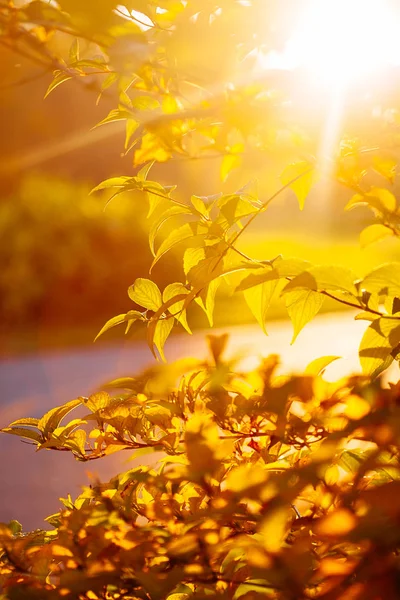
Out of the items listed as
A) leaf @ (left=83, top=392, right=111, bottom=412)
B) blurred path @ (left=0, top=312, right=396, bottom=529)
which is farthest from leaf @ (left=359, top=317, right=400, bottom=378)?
blurred path @ (left=0, top=312, right=396, bottom=529)

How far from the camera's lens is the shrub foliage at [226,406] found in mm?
647

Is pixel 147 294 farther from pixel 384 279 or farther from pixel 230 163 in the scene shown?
pixel 384 279

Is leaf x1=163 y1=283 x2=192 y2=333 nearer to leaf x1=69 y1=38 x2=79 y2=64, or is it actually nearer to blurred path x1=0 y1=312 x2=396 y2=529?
leaf x1=69 y1=38 x2=79 y2=64

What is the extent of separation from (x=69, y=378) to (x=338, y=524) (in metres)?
7.66

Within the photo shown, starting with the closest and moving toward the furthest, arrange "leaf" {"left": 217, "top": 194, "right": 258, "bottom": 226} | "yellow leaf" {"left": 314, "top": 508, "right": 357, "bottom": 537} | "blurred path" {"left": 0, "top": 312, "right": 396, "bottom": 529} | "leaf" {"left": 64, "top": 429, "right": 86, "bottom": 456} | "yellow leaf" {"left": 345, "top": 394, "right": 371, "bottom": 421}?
"yellow leaf" {"left": 314, "top": 508, "right": 357, "bottom": 537} → "yellow leaf" {"left": 345, "top": 394, "right": 371, "bottom": 421} → "leaf" {"left": 217, "top": 194, "right": 258, "bottom": 226} → "leaf" {"left": 64, "top": 429, "right": 86, "bottom": 456} → "blurred path" {"left": 0, "top": 312, "right": 396, "bottom": 529}

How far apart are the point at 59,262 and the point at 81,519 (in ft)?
33.5

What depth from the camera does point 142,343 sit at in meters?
10.3

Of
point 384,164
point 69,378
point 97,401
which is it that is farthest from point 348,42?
point 69,378

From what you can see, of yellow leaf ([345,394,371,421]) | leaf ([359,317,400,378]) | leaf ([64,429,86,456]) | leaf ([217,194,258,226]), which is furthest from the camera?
leaf ([64,429,86,456])

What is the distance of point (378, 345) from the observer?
881 mm

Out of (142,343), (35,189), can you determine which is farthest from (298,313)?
(35,189)

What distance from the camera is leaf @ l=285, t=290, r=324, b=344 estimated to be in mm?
949

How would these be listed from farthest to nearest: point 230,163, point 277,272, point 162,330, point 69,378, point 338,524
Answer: point 69,378 → point 230,163 → point 162,330 → point 277,272 → point 338,524

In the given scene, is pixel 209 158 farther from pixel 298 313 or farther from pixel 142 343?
pixel 142 343
